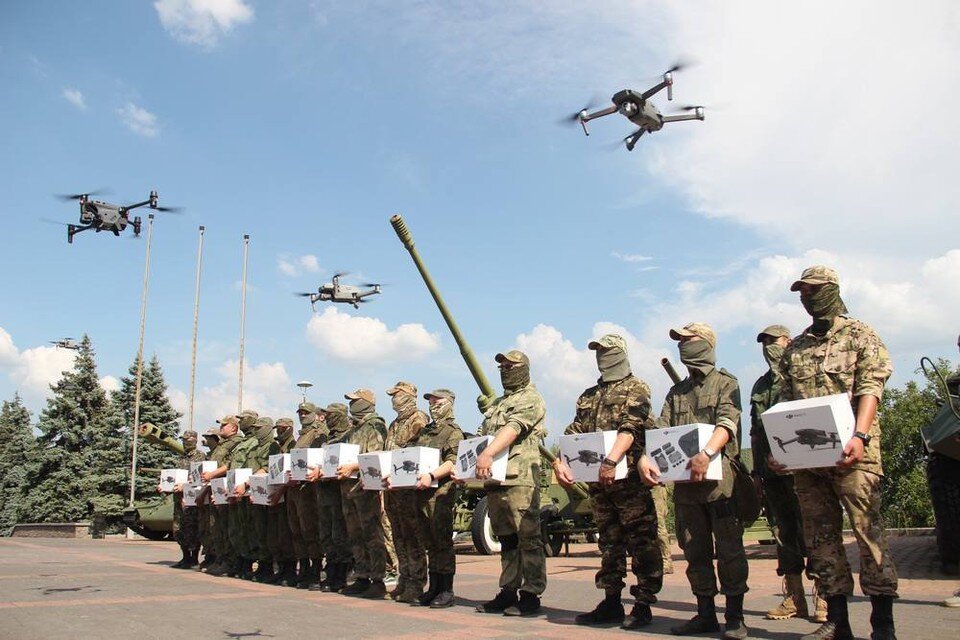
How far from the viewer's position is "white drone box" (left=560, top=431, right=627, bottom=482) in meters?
5.95

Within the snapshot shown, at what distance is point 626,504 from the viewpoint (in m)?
6.11

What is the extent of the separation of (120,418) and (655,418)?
106 ft

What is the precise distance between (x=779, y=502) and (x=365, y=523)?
12.8 feet

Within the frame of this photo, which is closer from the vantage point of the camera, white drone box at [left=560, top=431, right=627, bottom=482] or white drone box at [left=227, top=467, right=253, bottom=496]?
white drone box at [left=560, top=431, right=627, bottom=482]

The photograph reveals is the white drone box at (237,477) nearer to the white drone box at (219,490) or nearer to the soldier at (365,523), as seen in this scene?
the white drone box at (219,490)

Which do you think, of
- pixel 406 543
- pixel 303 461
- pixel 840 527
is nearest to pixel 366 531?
pixel 406 543

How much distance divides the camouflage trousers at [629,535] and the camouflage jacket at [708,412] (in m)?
0.44

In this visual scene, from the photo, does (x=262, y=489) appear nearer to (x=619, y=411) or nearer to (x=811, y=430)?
(x=619, y=411)

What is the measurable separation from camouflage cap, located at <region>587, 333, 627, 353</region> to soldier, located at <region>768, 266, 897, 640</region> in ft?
4.80

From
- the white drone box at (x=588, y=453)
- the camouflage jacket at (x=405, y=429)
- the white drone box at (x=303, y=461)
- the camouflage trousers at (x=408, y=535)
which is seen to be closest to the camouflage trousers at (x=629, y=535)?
the white drone box at (x=588, y=453)

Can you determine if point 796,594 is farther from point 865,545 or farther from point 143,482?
point 143,482

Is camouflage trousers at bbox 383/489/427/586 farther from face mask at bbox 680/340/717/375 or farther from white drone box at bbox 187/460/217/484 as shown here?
white drone box at bbox 187/460/217/484

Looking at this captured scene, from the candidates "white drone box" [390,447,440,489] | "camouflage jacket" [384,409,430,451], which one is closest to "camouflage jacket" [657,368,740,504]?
"white drone box" [390,447,440,489]

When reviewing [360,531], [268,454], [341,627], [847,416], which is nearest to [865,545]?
[847,416]
